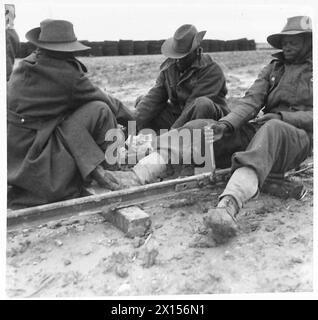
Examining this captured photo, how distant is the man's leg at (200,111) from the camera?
4.32 metres

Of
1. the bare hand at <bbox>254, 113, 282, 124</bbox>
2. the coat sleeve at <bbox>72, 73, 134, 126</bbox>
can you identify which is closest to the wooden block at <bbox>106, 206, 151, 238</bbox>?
the coat sleeve at <bbox>72, 73, 134, 126</bbox>

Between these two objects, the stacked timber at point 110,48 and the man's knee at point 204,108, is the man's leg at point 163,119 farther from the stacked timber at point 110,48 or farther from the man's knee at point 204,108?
the stacked timber at point 110,48

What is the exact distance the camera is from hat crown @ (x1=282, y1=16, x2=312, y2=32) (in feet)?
12.9

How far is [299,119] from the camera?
391 cm

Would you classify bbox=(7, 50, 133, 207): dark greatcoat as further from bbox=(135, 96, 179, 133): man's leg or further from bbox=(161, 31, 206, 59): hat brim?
bbox=(135, 96, 179, 133): man's leg

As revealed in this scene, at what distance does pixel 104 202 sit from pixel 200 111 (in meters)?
1.29

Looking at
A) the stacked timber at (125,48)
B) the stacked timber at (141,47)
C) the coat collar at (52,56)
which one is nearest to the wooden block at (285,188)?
the coat collar at (52,56)

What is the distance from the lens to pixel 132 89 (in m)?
9.88

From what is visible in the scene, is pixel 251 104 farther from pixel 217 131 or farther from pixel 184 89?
pixel 184 89

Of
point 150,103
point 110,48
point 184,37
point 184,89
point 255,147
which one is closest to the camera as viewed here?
point 255,147

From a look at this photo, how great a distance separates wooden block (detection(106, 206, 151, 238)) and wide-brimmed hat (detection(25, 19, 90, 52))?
122 cm

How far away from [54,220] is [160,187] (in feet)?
2.63

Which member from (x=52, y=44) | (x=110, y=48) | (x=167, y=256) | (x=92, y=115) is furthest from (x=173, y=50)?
Answer: (x=110, y=48)
